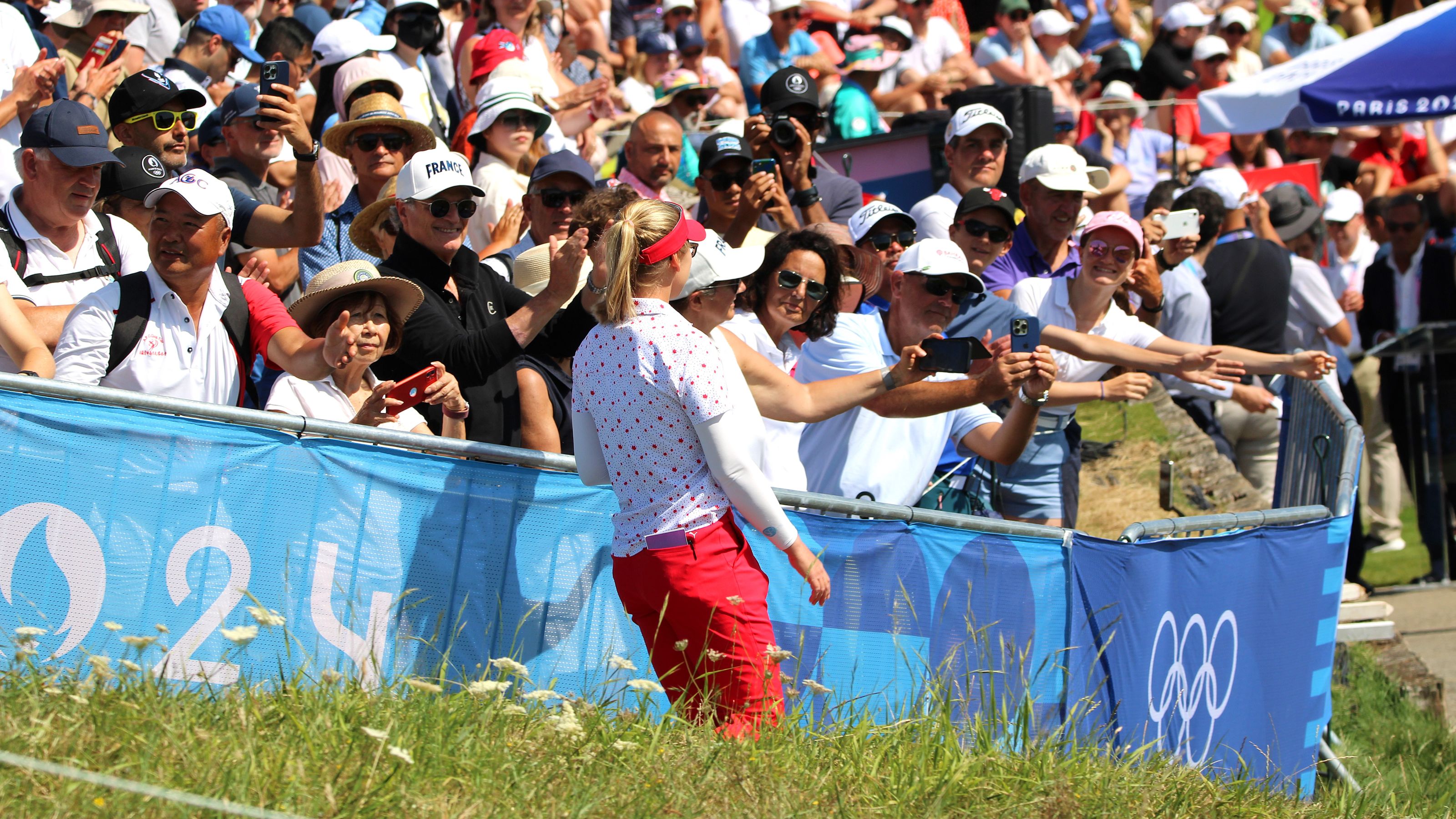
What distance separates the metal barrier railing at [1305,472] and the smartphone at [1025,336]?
775 millimetres

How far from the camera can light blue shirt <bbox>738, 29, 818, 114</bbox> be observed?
41.1ft

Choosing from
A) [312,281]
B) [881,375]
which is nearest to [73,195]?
[312,281]

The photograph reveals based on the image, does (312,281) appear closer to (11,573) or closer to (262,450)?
(262,450)

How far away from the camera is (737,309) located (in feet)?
20.8

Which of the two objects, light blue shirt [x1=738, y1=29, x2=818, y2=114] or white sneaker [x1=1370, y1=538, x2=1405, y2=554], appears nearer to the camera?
white sneaker [x1=1370, y1=538, x2=1405, y2=554]

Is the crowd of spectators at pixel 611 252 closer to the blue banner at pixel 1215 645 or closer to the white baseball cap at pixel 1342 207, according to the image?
the white baseball cap at pixel 1342 207

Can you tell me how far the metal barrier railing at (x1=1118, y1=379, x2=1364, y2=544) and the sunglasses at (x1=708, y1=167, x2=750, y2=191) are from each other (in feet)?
7.91

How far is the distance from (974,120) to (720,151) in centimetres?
174

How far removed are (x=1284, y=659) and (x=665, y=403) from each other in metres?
3.18

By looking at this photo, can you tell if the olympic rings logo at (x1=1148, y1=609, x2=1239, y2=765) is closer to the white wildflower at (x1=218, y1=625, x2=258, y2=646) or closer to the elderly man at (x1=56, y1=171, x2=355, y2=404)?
the elderly man at (x1=56, y1=171, x2=355, y2=404)

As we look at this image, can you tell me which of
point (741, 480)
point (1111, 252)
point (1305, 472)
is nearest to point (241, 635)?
point (741, 480)

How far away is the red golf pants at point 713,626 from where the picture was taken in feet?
13.5

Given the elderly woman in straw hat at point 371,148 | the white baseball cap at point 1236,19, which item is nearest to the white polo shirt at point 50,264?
the elderly woman in straw hat at point 371,148

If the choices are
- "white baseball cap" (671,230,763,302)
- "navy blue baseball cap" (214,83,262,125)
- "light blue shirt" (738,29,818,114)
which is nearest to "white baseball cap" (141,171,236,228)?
"white baseball cap" (671,230,763,302)
